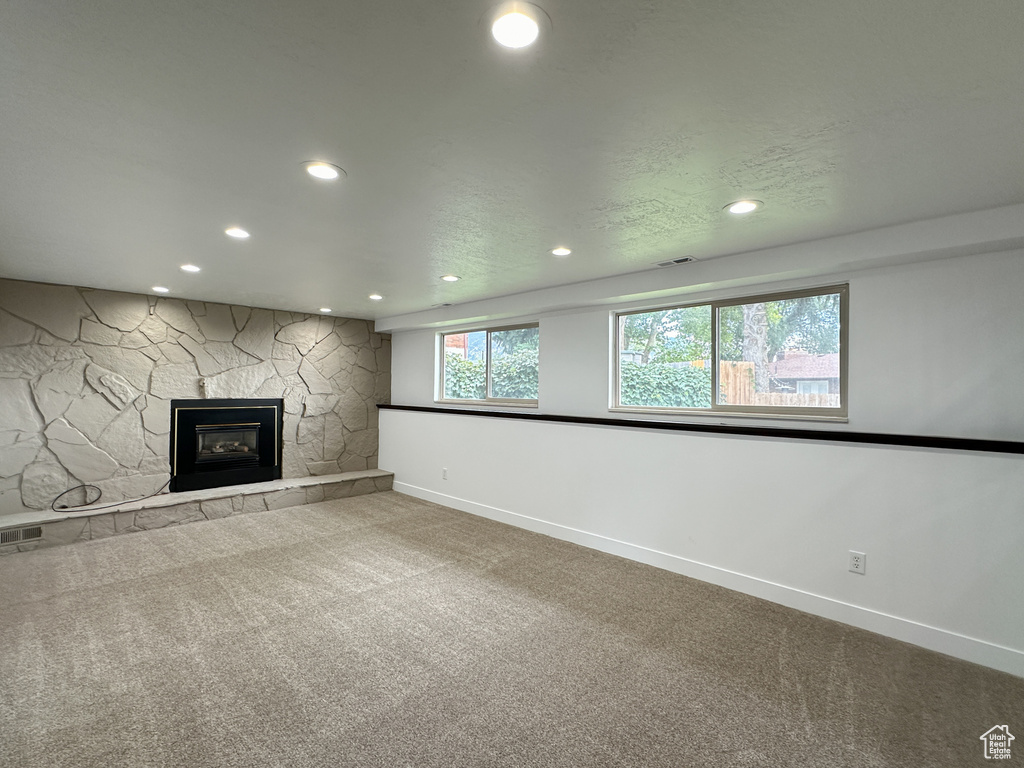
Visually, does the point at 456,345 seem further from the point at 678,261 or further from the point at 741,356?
the point at 741,356

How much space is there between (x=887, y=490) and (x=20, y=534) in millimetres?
6160

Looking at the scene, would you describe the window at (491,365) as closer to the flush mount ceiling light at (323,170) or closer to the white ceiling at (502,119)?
the white ceiling at (502,119)

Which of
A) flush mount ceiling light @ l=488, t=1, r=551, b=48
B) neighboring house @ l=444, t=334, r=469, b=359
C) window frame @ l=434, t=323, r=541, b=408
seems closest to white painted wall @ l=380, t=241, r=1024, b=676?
window frame @ l=434, t=323, r=541, b=408

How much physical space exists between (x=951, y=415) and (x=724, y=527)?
140 centimetres

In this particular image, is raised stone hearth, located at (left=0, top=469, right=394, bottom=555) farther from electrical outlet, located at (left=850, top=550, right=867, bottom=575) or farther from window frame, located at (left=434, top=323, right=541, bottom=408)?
electrical outlet, located at (left=850, top=550, right=867, bottom=575)

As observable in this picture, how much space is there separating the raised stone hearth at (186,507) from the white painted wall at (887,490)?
319 cm

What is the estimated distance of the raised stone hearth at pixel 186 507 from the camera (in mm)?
4020

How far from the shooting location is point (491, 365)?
18.2 feet

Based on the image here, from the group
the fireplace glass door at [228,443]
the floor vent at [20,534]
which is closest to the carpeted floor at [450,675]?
the floor vent at [20,534]

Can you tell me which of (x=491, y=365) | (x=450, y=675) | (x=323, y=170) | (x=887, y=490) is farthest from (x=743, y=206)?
(x=491, y=365)

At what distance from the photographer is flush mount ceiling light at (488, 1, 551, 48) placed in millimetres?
1117

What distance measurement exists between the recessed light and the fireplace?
16.9 ft

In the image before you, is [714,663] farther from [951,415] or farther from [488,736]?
[951,415]

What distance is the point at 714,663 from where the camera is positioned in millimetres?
2312
